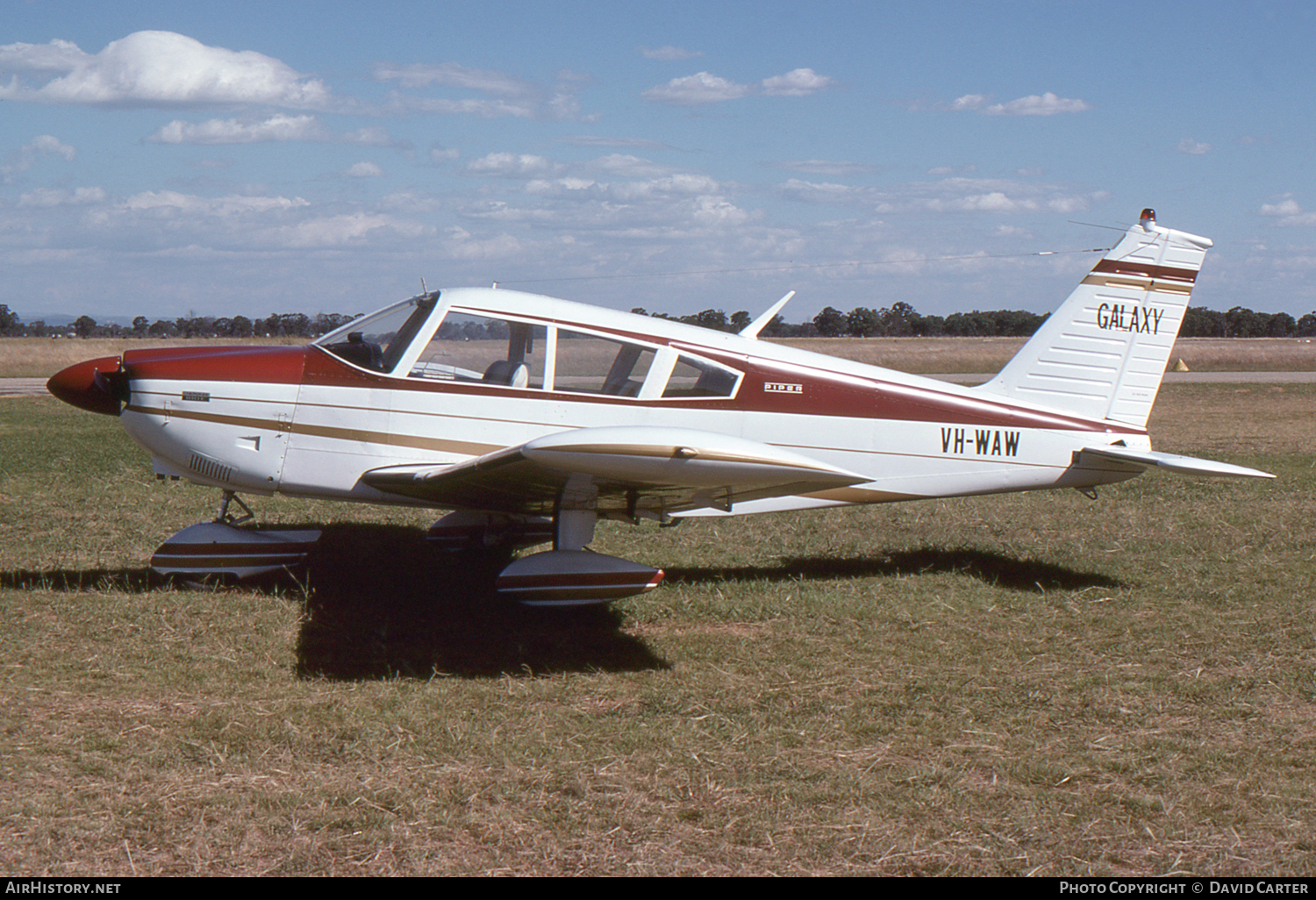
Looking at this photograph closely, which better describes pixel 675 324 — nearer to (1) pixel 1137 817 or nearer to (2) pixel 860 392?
(2) pixel 860 392

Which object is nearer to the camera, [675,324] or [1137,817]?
[1137,817]

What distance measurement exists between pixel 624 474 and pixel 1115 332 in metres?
4.86

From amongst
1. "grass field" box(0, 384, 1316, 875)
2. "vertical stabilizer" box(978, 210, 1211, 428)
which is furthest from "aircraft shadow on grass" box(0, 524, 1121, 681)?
"vertical stabilizer" box(978, 210, 1211, 428)

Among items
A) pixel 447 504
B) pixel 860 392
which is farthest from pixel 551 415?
pixel 860 392

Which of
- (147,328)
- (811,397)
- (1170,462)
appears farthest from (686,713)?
(147,328)

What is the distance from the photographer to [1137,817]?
3.84 metres

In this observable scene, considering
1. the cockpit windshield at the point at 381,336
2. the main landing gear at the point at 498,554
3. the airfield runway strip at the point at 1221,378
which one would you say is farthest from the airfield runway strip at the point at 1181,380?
the cockpit windshield at the point at 381,336

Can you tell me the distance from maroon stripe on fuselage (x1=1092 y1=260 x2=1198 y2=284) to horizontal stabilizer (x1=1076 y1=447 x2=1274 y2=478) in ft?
4.74

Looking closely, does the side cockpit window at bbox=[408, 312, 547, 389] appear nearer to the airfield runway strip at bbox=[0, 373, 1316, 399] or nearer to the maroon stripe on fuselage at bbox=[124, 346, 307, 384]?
the maroon stripe on fuselage at bbox=[124, 346, 307, 384]

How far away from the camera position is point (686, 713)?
16.1ft

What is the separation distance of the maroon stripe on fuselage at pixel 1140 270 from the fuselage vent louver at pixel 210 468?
6787 millimetres

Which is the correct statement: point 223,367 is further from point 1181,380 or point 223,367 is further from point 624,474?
point 1181,380

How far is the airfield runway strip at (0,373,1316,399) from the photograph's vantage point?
24916mm
